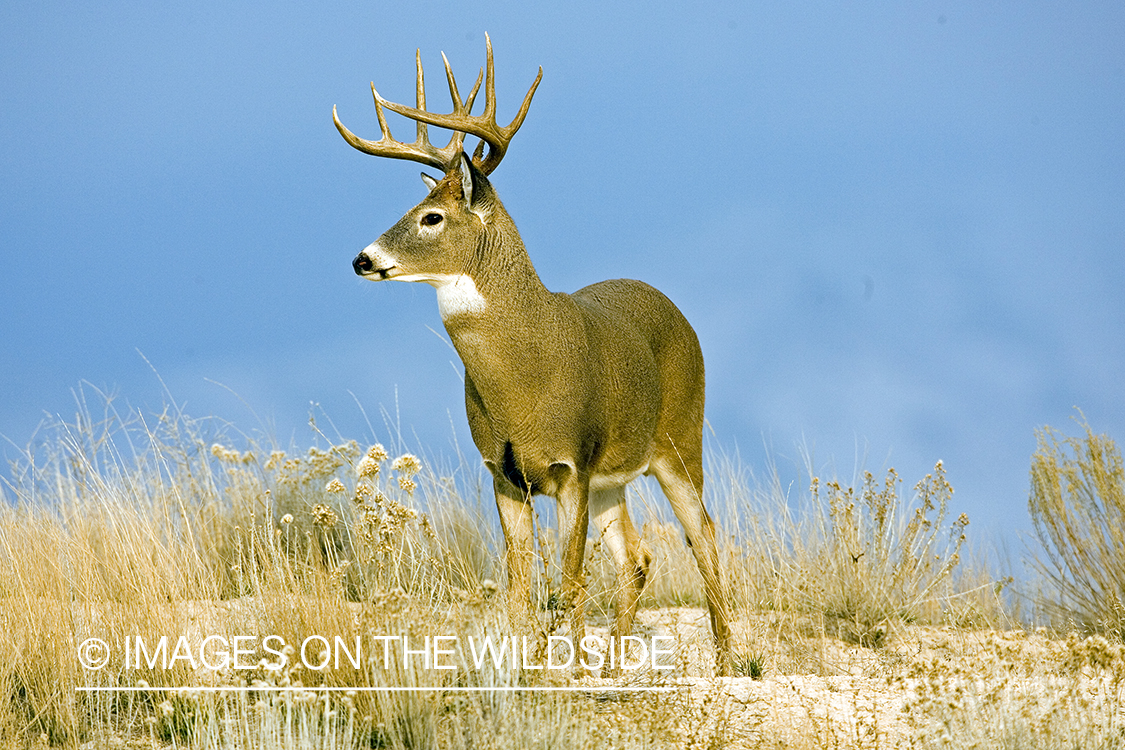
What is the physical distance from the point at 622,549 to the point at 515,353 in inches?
76.0

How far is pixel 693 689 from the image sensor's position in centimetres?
581

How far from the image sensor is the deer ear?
6562mm

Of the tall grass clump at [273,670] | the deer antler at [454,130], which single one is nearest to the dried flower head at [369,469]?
the tall grass clump at [273,670]

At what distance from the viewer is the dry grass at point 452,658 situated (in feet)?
16.4

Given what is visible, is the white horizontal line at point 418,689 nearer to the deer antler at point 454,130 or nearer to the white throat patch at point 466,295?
the white throat patch at point 466,295

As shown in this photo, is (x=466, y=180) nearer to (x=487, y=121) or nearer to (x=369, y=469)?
(x=487, y=121)

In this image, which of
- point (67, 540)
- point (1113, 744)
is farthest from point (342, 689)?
point (67, 540)

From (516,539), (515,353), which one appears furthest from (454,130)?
(516,539)

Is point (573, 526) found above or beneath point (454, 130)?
beneath

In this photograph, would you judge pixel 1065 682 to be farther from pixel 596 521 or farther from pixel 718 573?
pixel 596 521

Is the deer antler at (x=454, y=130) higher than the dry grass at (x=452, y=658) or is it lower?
higher

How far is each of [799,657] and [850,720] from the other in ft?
7.95

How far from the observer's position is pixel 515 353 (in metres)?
6.64

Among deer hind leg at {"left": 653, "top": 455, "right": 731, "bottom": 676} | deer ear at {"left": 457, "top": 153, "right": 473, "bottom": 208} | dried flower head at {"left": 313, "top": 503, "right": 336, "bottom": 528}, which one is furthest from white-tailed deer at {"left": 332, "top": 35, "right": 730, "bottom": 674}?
dried flower head at {"left": 313, "top": 503, "right": 336, "bottom": 528}
